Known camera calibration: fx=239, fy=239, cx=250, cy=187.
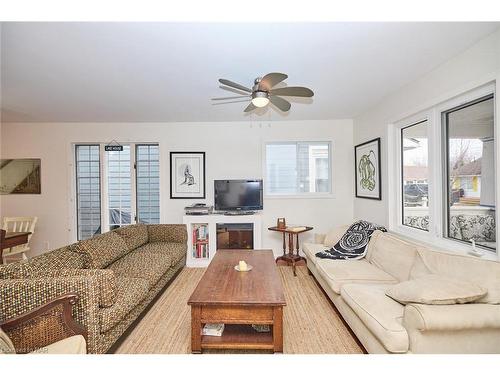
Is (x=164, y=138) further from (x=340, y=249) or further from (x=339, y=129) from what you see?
(x=340, y=249)

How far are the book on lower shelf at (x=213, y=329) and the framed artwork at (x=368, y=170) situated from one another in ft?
9.03

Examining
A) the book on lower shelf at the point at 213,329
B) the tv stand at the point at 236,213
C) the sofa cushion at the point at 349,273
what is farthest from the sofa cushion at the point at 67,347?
the tv stand at the point at 236,213

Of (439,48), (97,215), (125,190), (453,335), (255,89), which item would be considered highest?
(439,48)

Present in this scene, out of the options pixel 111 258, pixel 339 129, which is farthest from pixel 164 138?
pixel 339 129

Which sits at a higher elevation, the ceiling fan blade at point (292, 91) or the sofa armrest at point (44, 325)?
the ceiling fan blade at point (292, 91)

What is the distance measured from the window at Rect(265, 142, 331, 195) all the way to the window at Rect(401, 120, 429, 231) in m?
1.42

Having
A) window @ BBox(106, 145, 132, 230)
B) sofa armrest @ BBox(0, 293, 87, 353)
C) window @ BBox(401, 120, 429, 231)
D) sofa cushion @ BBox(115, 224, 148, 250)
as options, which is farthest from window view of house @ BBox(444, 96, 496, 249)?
window @ BBox(106, 145, 132, 230)

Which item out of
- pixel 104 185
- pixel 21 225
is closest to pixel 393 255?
pixel 104 185

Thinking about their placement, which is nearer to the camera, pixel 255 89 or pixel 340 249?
pixel 255 89

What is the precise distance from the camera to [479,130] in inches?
79.0

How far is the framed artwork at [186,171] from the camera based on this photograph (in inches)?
169

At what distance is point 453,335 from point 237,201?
312cm

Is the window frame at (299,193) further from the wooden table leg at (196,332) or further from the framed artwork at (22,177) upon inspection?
the framed artwork at (22,177)

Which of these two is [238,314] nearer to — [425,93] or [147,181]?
[425,93]
